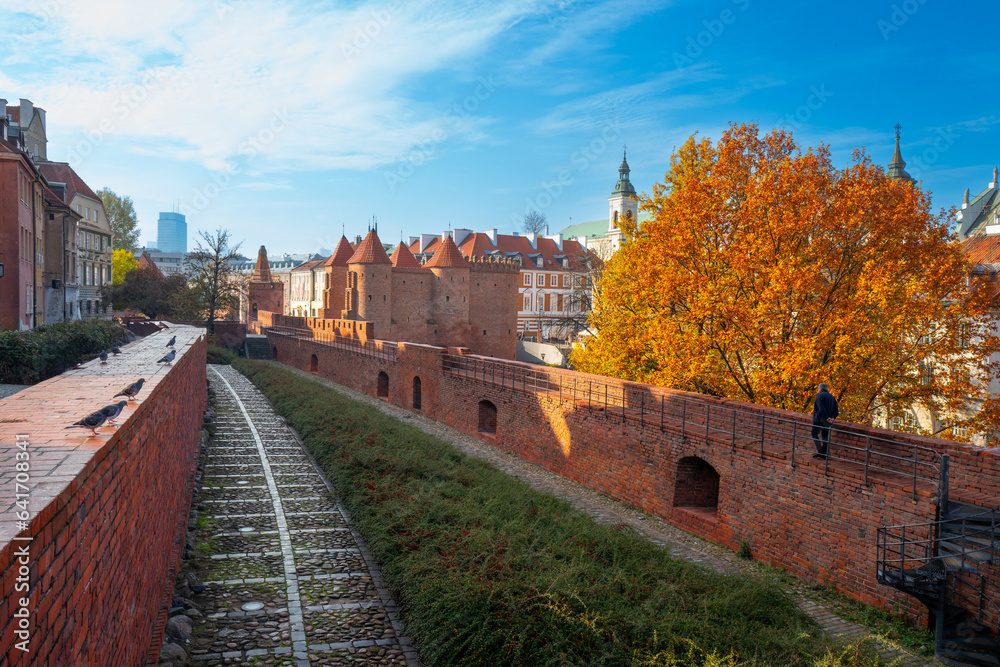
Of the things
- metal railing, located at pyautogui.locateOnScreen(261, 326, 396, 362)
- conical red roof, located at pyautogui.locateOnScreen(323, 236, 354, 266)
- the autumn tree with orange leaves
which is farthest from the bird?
conical red roof, located at pyautogui.locateOnScreen(323, 236, 354, 266)

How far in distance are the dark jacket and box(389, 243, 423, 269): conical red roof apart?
4034 cm

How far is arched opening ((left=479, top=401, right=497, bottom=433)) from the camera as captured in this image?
20.4 meters

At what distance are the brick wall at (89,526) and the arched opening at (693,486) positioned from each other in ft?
28.5

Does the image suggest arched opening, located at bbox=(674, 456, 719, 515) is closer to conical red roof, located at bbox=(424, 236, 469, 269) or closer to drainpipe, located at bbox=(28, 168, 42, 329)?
drainpipe, located at bbox=(28, 168, 42, 329)

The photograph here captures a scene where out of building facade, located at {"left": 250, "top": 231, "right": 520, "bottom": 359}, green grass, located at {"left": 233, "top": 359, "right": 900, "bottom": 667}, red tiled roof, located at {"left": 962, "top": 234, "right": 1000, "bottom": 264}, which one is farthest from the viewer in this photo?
building facade, located at {"left": 250, "top": 231, "right": 520, "bottom": 359}

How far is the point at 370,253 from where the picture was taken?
151ft

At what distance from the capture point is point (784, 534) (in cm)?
1028

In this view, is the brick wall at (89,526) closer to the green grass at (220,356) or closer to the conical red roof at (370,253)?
the green grass at (220,356)

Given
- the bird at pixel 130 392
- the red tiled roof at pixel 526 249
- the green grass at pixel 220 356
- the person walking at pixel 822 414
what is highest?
the red tiled roof at pixel 526 249

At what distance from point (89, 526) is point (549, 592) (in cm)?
537

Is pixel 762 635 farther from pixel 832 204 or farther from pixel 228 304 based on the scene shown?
pixel 228 304

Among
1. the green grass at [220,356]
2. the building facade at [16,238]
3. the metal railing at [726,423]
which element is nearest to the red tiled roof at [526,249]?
the green grass at [220,356]

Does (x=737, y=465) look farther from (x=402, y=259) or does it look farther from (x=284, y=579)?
(x=402, y=259)

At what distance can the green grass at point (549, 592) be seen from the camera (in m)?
7.12
